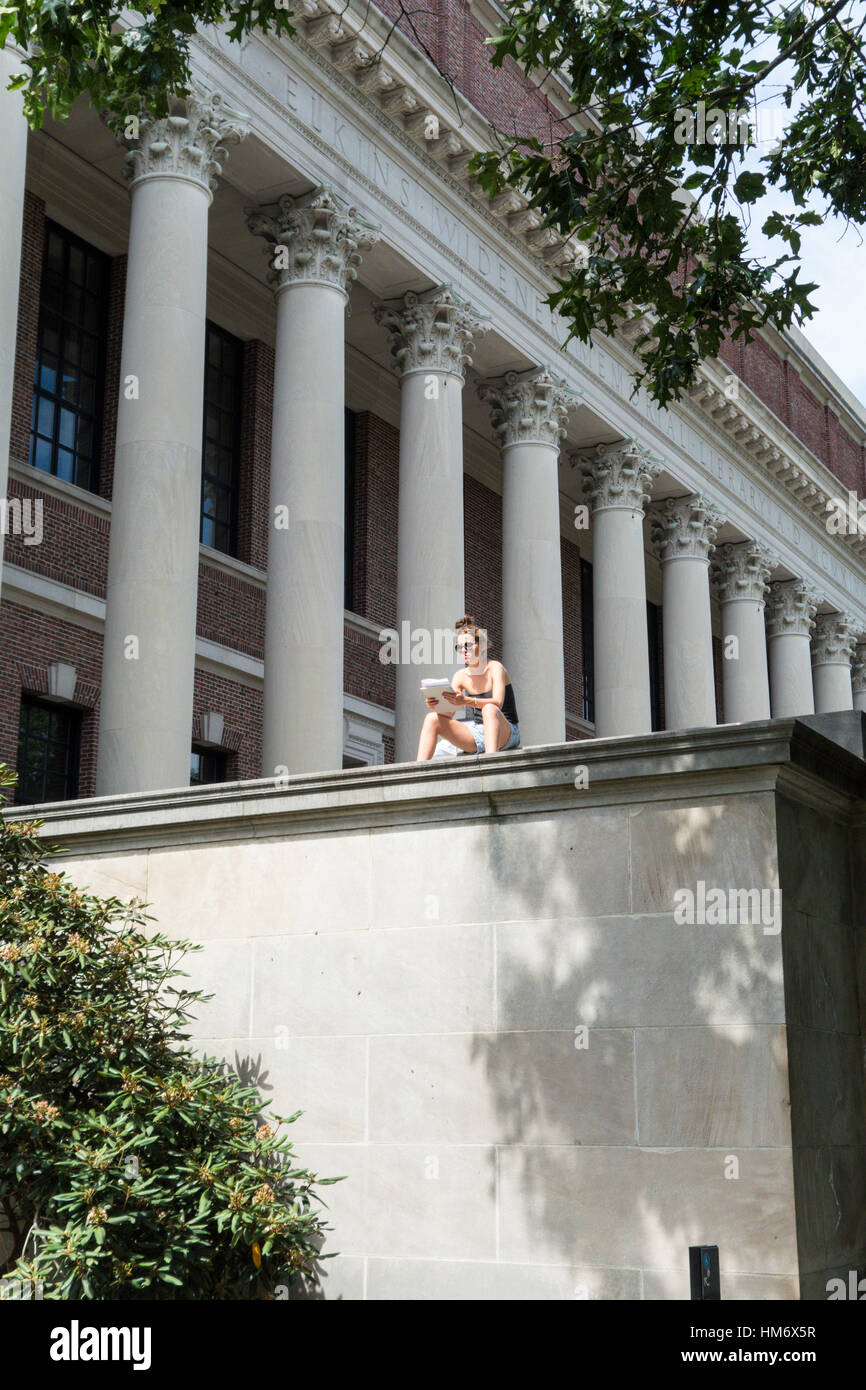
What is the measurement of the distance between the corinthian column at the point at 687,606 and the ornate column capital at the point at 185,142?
691 inches

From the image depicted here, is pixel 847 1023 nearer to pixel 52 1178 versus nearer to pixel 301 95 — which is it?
pixel 52 1178

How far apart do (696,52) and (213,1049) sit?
859 centimetres

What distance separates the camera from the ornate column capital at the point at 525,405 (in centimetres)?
→ 2759

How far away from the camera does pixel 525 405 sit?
2766cm

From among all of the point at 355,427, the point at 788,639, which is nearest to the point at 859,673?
the point at 788,639

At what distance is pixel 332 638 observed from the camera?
20312 mm

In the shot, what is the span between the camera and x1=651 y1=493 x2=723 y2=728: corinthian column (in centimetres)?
3366

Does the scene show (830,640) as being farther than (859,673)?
No

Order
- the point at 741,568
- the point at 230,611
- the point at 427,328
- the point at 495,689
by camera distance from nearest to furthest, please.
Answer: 1. the point at 495,689
2. the point at 427,328
3. the point at 230,611
4. the point at 741,568
